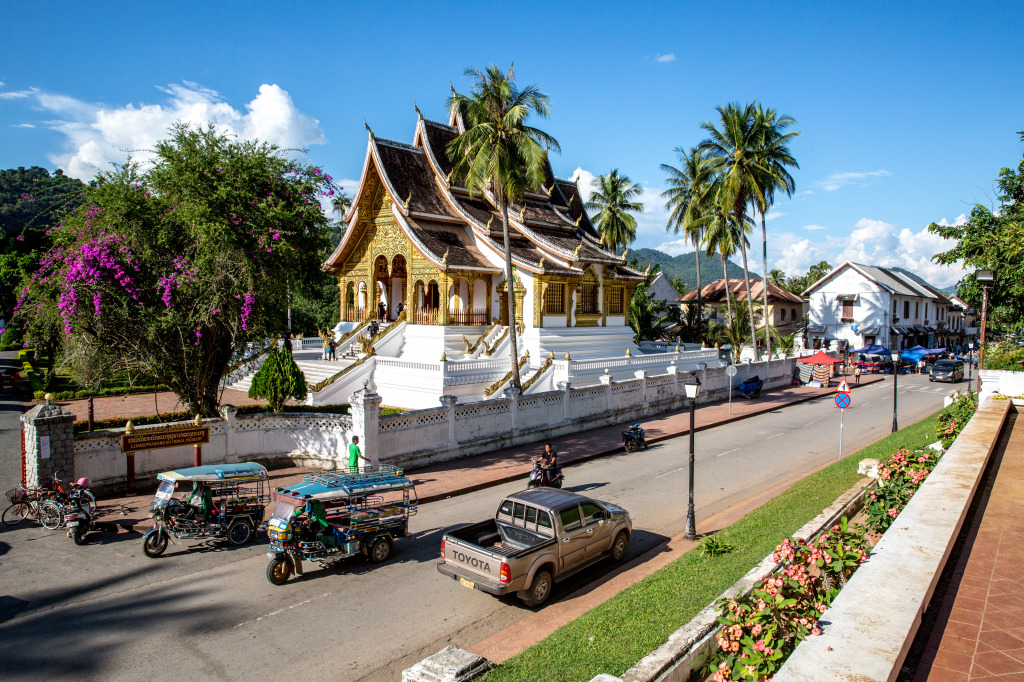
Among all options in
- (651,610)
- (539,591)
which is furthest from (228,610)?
(651,610)

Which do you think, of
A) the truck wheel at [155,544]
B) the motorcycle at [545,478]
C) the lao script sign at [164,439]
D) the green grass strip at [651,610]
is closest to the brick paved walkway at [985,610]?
the green grass strip at [651,610]

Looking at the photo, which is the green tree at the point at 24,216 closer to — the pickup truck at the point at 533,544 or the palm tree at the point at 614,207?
the pickup truck at the point at 533,544

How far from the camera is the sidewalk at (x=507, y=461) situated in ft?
42.8

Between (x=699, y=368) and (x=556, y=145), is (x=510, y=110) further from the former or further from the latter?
(x=699, y=368)

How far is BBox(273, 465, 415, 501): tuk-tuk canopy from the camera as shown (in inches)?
385

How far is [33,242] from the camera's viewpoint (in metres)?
41.7

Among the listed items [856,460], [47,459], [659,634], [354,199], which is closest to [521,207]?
[354,199]

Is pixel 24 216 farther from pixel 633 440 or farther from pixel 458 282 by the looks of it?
pixel 633 440

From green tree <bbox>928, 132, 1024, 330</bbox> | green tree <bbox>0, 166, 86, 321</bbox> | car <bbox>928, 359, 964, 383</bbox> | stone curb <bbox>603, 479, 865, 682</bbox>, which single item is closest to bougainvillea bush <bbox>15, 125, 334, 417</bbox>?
green tree <bbox>0, 166, 86, 321</bbox>

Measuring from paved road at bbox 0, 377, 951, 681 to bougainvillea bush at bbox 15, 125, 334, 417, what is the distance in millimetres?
5031

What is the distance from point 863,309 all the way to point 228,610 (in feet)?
197

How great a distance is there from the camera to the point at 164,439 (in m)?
13.8

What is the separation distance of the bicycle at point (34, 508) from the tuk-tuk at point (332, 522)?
178 inches

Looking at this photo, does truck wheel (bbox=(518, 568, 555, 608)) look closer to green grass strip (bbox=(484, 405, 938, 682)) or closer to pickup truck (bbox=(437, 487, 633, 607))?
pickup truck (bbox=(437, 487, 633, 607))
